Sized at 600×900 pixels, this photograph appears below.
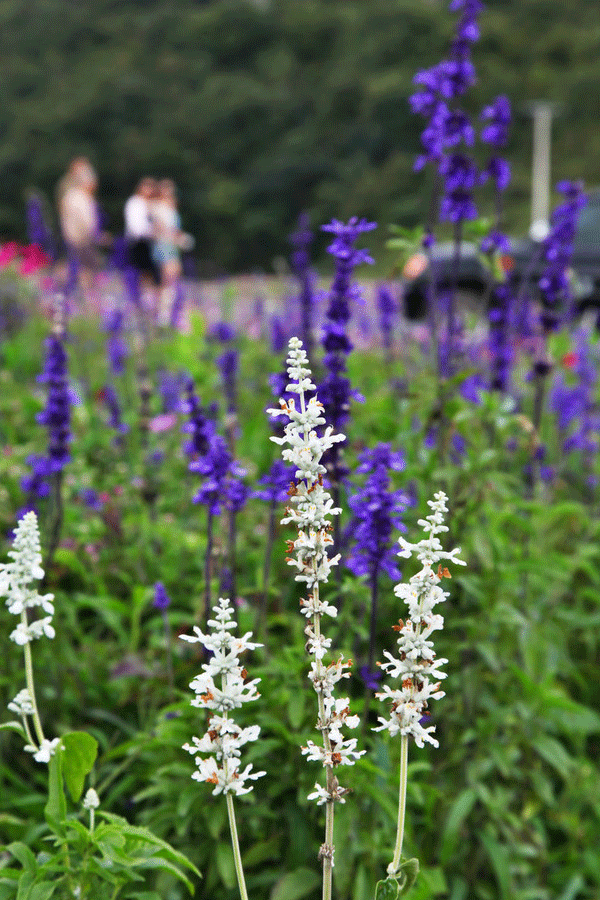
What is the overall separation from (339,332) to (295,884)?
1.57 metres

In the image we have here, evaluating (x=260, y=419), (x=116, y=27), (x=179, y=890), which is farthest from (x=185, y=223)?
(x=179, y=890)

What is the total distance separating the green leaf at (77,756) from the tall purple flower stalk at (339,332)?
102 centimetres

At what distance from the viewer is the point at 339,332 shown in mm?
2787

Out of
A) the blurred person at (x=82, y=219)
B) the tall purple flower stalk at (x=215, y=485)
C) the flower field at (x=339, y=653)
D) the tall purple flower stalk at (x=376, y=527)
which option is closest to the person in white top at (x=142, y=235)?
the blurred person at (x=82, y=219)

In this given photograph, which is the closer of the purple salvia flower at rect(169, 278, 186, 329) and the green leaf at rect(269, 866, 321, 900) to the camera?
the green leaf at rect(269, 866, 321, 900)

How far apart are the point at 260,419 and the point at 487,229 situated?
75.8 inches

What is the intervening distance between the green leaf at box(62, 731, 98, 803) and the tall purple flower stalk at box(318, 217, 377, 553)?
1022mm

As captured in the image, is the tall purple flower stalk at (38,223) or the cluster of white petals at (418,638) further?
the tall purple flower stalk at (38,223)

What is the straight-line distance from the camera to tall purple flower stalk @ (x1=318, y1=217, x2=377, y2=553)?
9.00ft

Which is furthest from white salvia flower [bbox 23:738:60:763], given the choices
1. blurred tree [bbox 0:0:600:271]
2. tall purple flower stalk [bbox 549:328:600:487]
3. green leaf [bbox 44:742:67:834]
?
blurred tree [bbox 0:0:600:271]

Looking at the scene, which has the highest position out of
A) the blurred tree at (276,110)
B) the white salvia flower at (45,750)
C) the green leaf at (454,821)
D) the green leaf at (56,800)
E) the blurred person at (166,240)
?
the blurred tree at (276,110)

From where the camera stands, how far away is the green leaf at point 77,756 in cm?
203

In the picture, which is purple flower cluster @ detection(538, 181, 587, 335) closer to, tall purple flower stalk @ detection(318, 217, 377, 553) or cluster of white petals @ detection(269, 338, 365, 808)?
tall purple flower stalk @ detection(318, 217, 377, 553)

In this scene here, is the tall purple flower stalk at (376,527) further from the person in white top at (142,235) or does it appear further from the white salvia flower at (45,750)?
the person in white top at (142,235)
